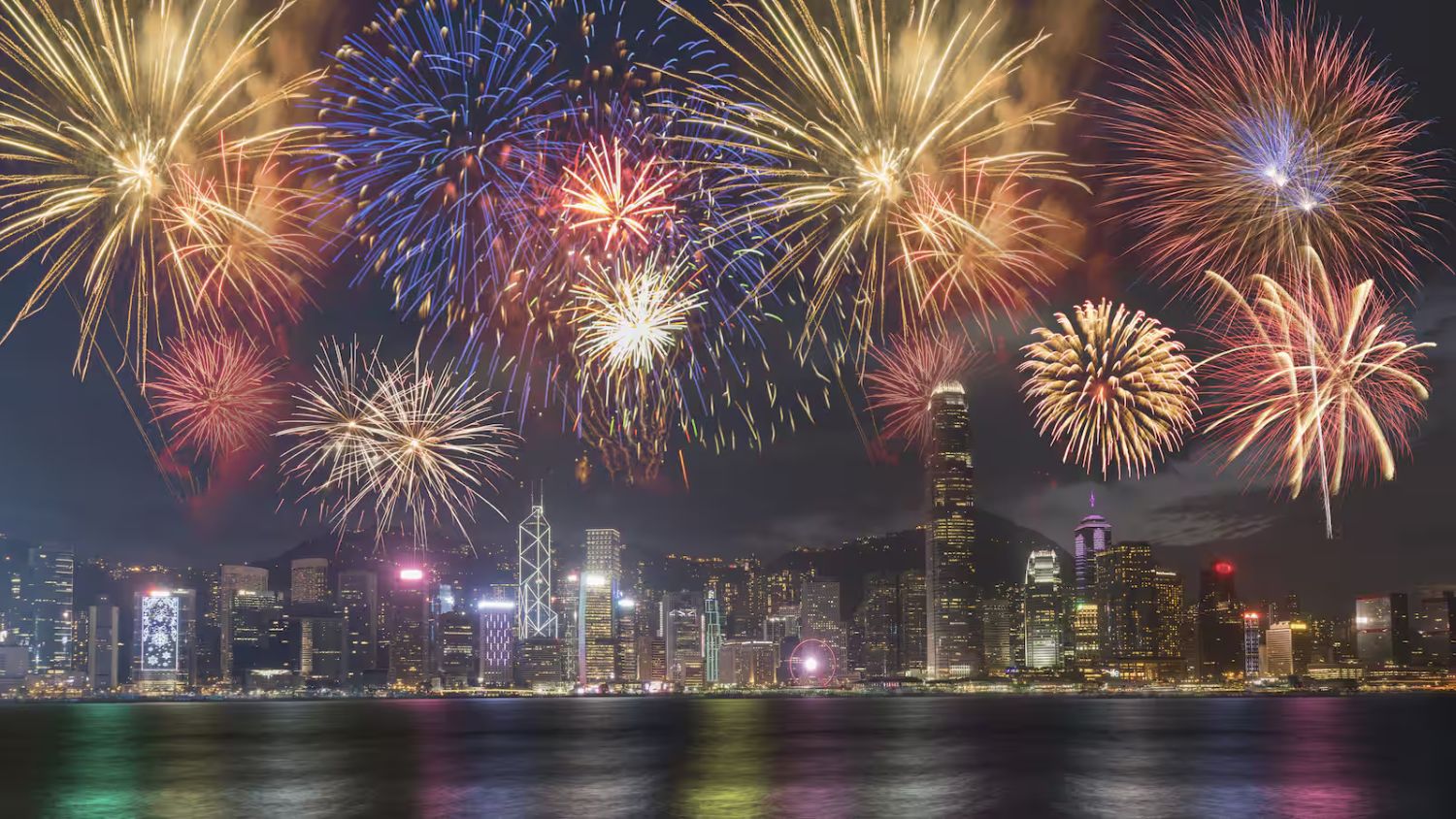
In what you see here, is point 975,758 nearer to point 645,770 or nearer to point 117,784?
point 645,770

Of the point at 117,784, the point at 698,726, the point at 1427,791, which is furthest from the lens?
the point at 698,726

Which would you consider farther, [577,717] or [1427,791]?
[577,717]

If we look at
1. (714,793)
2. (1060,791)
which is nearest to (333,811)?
(714,793)

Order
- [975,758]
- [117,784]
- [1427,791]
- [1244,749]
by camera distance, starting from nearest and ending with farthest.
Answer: [1427,791] → [117,784] → [975,758] → [1244,749]

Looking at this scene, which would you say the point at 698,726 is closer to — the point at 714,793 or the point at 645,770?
the point at 645,770

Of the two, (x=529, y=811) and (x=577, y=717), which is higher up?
(x=529, y=811)

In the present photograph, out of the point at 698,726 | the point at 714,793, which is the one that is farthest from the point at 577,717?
the point at 714,793

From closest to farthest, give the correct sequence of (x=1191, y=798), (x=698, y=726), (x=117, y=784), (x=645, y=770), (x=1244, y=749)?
(x=1191, y=798), (x=117, y=784), (x=645, y=770), (x=1244, y=749), (x=698, y=726)
